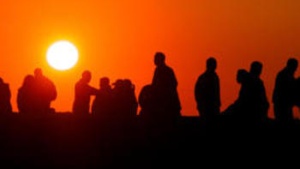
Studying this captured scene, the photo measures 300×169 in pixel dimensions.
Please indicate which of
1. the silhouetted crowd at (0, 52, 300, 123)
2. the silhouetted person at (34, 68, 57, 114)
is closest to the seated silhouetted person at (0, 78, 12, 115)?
the silhouetted crowd at (0, 52, 300, 123)

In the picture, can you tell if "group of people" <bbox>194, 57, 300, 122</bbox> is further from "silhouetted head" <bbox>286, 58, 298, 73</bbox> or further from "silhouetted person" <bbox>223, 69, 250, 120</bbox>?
"silhouetted person" <bbox>223, 69, 250, 120</bbox>

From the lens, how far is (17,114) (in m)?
27.0

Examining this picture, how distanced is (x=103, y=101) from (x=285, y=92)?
15.2 ft

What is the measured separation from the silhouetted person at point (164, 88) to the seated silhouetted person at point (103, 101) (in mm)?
1527

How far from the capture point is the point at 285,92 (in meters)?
27.6

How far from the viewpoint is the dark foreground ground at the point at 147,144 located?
25750 mm

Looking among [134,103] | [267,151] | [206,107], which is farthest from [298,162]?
[134,103]

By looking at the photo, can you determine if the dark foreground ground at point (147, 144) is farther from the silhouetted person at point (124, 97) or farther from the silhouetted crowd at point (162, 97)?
the silhouetted person at point (124, 97)

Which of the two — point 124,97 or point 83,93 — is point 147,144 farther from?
point 83,93

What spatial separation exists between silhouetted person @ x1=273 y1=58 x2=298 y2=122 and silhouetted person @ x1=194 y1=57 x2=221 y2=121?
1419mm

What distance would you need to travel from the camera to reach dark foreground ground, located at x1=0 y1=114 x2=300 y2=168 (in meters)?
25.8

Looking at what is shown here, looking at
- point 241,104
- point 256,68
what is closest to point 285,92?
point 256,68

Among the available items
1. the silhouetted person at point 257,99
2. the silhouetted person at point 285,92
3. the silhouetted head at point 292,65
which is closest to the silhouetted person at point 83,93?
the silhouetted person at point 285,92

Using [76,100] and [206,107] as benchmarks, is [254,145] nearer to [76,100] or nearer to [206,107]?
[206,107]
